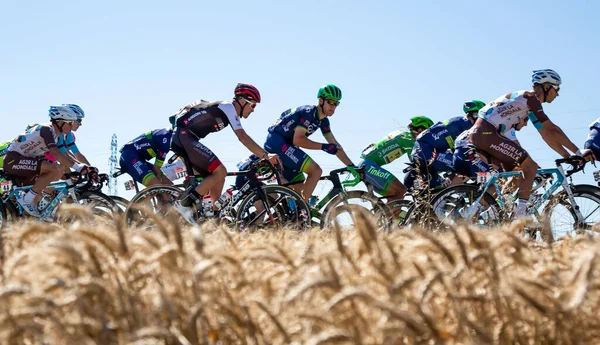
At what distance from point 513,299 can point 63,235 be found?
147 cm

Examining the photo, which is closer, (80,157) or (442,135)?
(442,135)

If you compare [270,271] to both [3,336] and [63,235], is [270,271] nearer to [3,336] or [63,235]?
[63,235]

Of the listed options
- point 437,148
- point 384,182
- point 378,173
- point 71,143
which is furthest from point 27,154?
point 437,148

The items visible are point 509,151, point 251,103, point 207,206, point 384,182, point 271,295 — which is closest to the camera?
point 271,295

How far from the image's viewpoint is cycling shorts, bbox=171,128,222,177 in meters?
10.8

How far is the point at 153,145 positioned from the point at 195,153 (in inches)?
123

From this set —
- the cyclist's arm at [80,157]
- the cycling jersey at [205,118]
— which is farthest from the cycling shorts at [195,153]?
the cyclist's arm at [80,157]

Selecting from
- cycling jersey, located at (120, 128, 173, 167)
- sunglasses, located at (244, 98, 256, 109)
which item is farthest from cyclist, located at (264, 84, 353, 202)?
cycling jersey, located at (120, 128, 173, 167)

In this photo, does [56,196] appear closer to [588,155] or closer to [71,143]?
[71,143]

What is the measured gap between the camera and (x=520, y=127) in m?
10.6

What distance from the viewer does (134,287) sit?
7.96 feet

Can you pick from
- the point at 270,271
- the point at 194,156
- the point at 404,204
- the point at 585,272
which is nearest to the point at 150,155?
the point at 194,156

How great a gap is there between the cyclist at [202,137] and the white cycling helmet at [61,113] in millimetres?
2695

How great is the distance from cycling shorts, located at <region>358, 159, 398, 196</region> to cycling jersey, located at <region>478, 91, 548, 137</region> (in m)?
2.12
